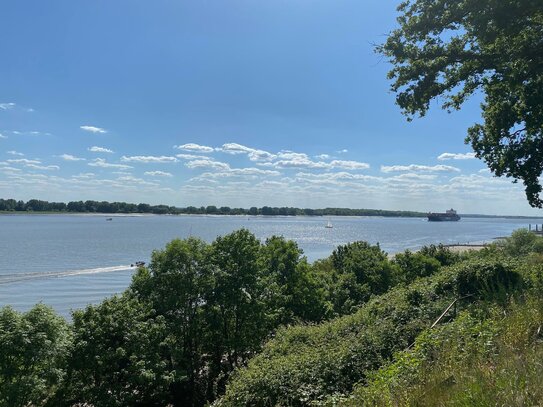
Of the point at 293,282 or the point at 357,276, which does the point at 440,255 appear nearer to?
the point at 357,276

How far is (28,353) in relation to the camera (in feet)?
47.1

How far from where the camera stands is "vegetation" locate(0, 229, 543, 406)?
6.56 meters

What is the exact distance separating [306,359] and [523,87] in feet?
40.7

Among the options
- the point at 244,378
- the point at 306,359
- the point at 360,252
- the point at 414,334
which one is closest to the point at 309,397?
the point at 306,359

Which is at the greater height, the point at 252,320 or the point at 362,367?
the point at 362,367

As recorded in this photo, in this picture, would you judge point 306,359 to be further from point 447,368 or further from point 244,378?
point 447,368

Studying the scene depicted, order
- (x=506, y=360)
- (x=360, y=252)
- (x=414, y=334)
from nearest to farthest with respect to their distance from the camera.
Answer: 1. (x=506, y=360)
2. (x=414, y=334)
3. (x=360, y=252)

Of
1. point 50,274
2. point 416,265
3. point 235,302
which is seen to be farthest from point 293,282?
point 50,274

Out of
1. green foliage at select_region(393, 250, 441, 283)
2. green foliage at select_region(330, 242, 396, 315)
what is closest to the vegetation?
green foliage at select_region(330, 242, 396, 315)

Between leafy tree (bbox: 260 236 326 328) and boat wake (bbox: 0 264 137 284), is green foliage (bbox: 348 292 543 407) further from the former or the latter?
boat wake (bbox: 0 264 137 284)

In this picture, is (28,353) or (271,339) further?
(271,339)

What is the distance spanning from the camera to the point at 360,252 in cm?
4156

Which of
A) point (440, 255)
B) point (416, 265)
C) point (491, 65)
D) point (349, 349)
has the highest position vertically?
point (491, 65)

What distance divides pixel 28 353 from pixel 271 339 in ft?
32.1
